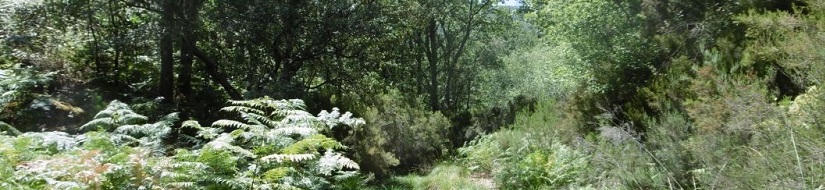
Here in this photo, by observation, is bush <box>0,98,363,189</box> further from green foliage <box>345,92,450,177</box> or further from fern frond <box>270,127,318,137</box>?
green foliage <box>345,92,450,177</box>

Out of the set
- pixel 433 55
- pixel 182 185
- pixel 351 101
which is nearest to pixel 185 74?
pixel 351 101

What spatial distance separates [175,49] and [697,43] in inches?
357

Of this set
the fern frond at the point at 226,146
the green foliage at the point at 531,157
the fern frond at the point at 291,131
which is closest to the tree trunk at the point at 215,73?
the green foliage at the point at 531,157

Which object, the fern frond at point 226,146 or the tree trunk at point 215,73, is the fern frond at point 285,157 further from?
the tree trunk at point 215,73

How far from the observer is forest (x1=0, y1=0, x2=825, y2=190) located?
4.73 m

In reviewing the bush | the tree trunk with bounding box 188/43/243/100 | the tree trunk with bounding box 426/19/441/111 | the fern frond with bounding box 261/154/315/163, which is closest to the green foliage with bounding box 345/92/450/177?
the tree trunk with bounding box 188/43/243/100

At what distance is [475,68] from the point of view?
28.0m

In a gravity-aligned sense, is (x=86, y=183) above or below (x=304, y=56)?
below

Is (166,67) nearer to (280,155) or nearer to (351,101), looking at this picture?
(351,101)

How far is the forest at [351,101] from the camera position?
4727 mm

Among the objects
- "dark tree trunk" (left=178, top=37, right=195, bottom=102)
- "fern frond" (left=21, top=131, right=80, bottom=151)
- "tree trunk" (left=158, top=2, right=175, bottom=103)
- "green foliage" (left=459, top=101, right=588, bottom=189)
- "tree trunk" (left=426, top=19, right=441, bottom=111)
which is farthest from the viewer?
"tree trunk" (left=426, top=19, right=441, bottom=111)

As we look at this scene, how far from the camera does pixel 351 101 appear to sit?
419 inches

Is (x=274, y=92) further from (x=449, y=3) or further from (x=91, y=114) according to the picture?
(x=449, y=3)

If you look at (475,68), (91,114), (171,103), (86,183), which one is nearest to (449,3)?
(475,68)
